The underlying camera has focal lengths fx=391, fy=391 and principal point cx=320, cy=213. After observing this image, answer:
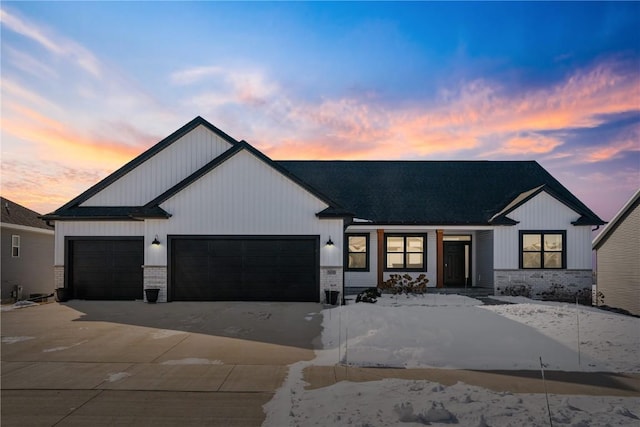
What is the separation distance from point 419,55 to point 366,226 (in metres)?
7.97

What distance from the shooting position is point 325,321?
1180 cm

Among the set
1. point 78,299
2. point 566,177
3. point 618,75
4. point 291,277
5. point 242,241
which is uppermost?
point 618,75

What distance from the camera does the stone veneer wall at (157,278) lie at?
15.8m

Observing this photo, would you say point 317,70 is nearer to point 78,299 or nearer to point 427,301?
point 427,301

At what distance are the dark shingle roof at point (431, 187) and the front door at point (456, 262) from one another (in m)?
2.20

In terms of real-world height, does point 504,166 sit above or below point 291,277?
above

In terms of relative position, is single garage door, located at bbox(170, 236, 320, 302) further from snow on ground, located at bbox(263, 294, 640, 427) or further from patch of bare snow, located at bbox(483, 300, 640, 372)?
patch of bare snow, located at bbox(483, 300, 640, 372)

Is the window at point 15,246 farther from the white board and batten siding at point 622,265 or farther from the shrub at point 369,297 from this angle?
the white board and batten siding at point 622,265

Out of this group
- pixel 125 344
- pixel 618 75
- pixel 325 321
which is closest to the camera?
pixel 125 344

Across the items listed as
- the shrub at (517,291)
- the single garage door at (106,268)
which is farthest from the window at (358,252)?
the single garage door at (106,268)

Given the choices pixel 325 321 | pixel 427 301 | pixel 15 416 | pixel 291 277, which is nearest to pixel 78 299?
pixel 291 277

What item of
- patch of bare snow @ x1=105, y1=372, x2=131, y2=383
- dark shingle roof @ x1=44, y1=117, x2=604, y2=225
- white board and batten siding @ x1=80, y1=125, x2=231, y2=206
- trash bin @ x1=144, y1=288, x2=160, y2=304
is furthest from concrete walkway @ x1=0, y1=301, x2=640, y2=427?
white board and batten siding @ x1=80, y1=125, x2=231, y2=206

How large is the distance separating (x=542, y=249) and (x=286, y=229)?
12.3 metres

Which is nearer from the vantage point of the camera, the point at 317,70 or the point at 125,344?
the point at 125,344
